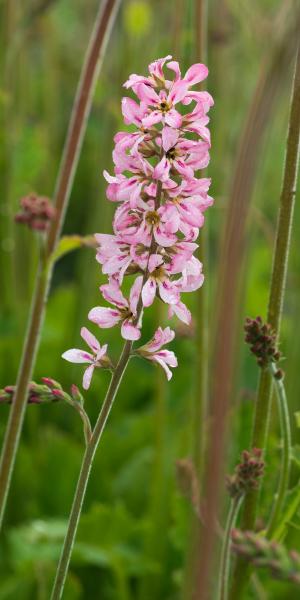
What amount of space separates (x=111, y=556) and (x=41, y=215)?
500mm

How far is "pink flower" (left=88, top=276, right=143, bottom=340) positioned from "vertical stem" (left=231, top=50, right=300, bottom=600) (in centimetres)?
12

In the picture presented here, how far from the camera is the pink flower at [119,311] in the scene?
0.50 meters

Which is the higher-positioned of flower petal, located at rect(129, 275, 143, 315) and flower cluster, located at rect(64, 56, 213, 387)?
flower cluster, located at rect(64, 56, 213, 387)

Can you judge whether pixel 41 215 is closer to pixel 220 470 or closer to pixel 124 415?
pixel 220 470

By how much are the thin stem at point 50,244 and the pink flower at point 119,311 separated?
Answer: 13 centimetres

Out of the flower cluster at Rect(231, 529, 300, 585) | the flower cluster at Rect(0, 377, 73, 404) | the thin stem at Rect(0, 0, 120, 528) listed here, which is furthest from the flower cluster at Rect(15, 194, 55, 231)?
the flower cluster at Rect(231, 529, 300, 585)

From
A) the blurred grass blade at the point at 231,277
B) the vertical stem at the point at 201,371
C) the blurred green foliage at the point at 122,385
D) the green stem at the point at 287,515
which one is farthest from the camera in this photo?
the blurred green foliage at the point at 122,385

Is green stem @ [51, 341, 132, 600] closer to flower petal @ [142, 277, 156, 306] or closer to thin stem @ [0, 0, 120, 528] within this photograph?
flower petal @ [142, 277, 156, 306]

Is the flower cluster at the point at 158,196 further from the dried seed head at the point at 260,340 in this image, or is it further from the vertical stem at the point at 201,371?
the vertical stem at the point at 201,371

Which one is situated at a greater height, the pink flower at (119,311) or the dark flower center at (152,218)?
the dark flower center at (152,218)

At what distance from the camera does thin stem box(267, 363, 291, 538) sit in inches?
21.8

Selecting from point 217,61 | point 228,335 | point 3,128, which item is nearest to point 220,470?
point 228,335

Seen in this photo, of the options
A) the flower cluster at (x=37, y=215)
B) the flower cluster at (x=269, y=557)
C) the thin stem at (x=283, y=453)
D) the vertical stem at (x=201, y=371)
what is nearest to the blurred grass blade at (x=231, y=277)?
the flower cluster at (x=269, y=557)

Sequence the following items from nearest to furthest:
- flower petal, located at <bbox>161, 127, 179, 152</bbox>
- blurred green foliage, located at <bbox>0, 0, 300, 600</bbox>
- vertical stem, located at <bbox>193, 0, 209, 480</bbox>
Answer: flower petal, located at <bbox>161, 127, 179, 152</bbox>, vertical stem, located at <bbox>193, 0, 209, 480</bbox>, blurred green foliage, located at <bbox>0, 0, 300, 600</bbox>
